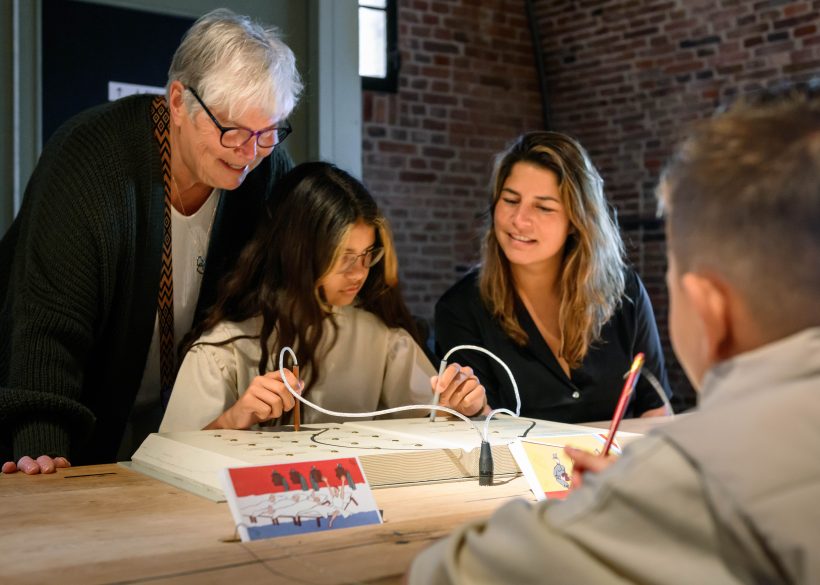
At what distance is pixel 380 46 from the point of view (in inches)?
260

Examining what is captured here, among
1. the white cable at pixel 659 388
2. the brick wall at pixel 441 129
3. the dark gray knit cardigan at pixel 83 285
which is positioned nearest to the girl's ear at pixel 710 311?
the white cable at pixel 659 388

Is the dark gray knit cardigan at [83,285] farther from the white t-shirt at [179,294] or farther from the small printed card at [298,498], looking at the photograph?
the small printed card at [298,498]

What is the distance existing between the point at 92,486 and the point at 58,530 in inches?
11.7

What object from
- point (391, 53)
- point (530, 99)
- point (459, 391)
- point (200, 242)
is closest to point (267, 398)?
point (459, 391)

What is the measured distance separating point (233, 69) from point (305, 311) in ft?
1.89

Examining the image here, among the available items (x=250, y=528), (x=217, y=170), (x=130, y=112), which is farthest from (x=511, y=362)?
(x=250, y=528)

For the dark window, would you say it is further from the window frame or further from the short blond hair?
the short blond hair

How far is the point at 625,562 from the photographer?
0.71 metres

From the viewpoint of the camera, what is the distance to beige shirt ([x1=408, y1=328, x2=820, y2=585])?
2.20 ft

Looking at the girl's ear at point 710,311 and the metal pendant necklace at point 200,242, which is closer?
the girl's ear at point 710,311

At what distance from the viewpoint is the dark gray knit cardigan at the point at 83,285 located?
188cm

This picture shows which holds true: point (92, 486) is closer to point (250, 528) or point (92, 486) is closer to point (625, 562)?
point (250, 528)

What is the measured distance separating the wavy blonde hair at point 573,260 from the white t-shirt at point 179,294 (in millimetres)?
790

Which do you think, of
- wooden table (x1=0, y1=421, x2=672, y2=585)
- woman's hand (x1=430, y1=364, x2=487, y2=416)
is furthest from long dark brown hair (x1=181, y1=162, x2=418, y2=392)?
wooden table (x1=0, y1=421, x2=672, y2=585)
